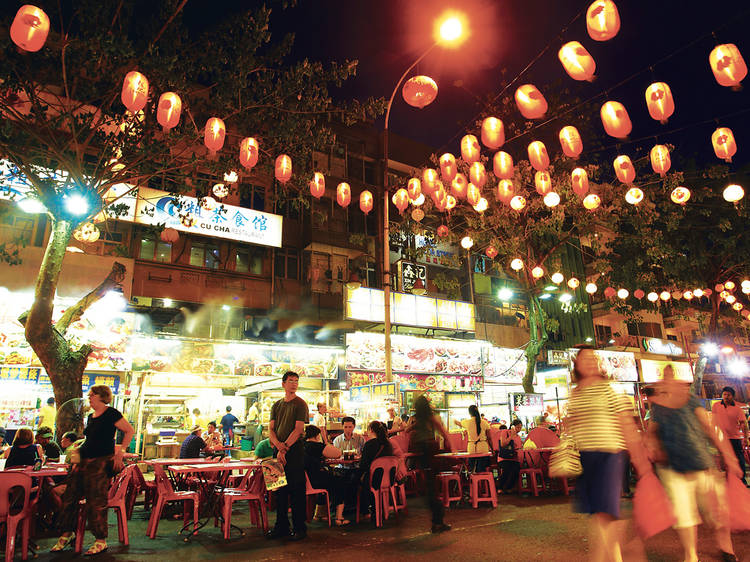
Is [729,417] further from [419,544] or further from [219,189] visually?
[219,189]

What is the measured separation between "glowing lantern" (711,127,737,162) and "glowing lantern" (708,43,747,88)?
7.51 ft

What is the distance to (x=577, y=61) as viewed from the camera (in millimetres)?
7793

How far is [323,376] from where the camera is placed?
54.9 ft

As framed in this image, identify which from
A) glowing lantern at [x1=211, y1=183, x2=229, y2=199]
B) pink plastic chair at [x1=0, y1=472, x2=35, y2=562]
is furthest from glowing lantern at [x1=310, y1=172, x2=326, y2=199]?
pink plastic chair at [x1=0, y1=472, x2=35, y2=562]

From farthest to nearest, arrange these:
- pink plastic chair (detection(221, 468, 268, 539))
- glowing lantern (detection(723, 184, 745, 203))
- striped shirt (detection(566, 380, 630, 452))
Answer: glowing lantern (detection(723, 184, 745, 203)) < pink plastic chair (detection(221, 468, 268, 539)) < striped shirt (detection(566, 380, 630, 452))

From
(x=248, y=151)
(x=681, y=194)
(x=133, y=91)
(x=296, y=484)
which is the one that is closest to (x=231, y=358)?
(x=248, y=151)

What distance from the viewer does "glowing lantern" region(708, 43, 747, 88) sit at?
24.6 ft

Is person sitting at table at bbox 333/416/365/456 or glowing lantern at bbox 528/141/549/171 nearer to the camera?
person sitting at table at bbox 333/416/365/456

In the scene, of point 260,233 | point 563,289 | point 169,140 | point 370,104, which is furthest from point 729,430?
point 563,289

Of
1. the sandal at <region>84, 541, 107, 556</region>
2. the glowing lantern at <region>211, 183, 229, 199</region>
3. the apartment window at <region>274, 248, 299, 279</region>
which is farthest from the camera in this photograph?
the apartment window at <region>274, 248, 299, 279</region>

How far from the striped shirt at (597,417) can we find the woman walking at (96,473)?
504cm

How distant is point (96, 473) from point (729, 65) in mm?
10613

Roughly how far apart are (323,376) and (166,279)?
21.5 feet

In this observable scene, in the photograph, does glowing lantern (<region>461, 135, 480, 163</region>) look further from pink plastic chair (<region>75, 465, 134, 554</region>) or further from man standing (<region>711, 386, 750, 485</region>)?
pink plastic chair (<region>75, 465, 134, 554</region>)
